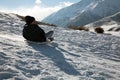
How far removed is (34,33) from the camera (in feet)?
51.5

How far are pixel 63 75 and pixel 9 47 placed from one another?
3.92 m

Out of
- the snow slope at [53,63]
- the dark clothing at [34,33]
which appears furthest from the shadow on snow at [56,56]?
the dark clothing at [34,33]

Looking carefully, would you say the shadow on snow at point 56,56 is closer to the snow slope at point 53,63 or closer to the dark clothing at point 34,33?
the snow slope at point 53,63

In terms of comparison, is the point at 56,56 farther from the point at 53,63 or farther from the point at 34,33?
the point at 34,33

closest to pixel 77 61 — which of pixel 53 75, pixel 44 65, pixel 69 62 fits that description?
pixel 69 62

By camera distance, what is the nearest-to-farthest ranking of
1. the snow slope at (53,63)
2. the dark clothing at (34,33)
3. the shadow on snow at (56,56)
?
the snow slope at (53,63) → the shadow on snow at (56,56) → the dark clothing at (34,33)

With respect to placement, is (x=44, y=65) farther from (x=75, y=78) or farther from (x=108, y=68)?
(x=108, y=68)

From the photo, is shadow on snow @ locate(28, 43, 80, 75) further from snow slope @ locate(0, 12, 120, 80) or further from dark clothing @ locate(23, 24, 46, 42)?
dark clothing @ locate(23, 24, 46, 42)

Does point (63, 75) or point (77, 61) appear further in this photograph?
point (77, 61)

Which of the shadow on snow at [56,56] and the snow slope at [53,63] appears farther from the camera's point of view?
the shadow on snow at [56,56]

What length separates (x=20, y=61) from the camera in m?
11.5

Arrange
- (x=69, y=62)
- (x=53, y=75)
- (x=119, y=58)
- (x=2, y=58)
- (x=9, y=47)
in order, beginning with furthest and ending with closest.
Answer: (x=119, y=58) < (x=9, y=47) < (x=69, y=62) < (x=2, y=58) < (x=53, y=75)

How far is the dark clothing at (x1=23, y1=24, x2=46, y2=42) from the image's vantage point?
618 inches

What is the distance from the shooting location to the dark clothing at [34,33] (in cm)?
1570
